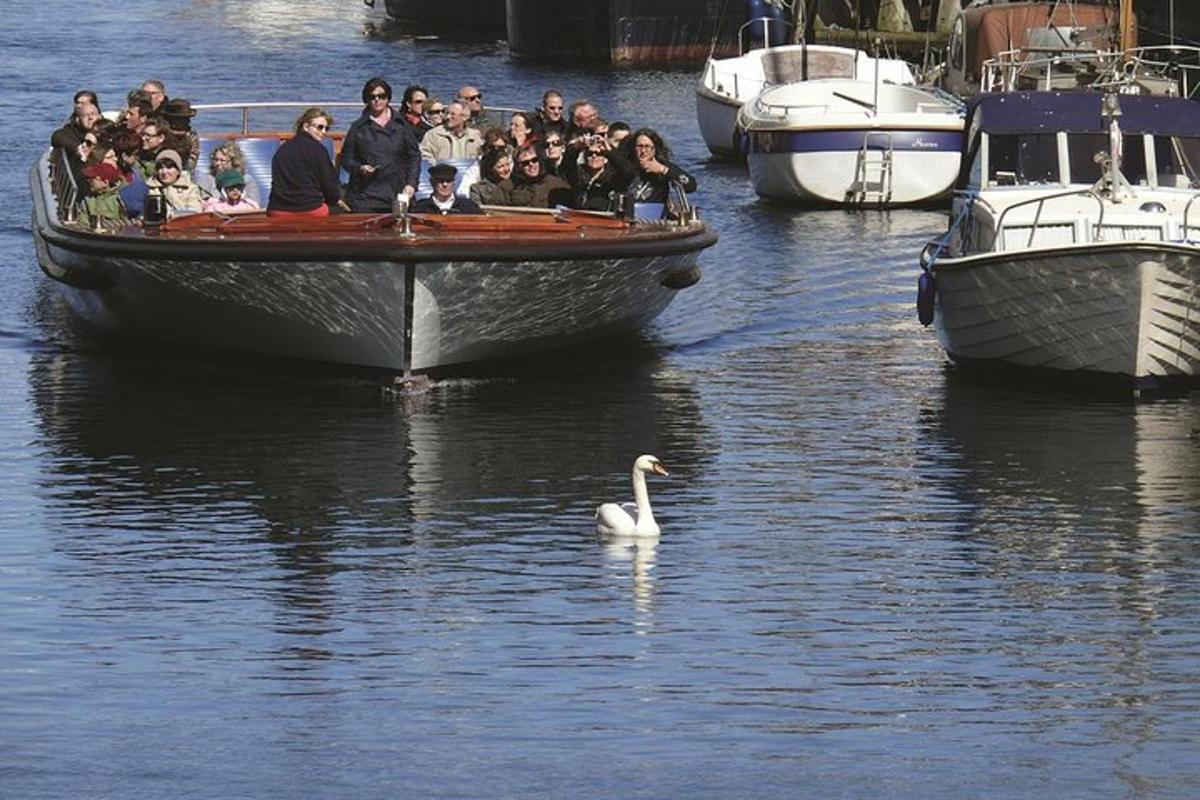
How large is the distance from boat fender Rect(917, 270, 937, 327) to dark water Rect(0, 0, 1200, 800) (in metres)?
0.49

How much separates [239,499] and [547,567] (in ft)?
9.57

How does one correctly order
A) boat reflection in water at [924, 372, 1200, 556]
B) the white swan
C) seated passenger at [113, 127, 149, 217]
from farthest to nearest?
seated passenger at [113, 127, 149, 217] → boat reflection in water at [924, 372, 1200, 556] → the white swan

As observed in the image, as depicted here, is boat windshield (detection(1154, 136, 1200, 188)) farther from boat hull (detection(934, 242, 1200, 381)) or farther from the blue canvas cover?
boat hull (detection(934, 242, 1200, 381))

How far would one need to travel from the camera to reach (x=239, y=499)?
702 inches

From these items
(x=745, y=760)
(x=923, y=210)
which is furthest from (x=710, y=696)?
(x=923, y=210)

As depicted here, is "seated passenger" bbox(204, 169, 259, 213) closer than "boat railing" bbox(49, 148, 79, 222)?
Yes

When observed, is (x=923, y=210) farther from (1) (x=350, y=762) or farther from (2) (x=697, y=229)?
(1) (x=350, y=762)

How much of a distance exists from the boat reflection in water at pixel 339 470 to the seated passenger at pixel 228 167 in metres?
1.59

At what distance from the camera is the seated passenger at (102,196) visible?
890 inches

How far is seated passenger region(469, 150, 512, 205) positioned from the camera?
22.9 m

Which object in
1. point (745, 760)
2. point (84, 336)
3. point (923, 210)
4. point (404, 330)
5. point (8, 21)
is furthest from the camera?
point (8, 21)

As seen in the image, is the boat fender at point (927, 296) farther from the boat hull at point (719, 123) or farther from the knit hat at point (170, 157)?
the boat hull at point (719, 123)

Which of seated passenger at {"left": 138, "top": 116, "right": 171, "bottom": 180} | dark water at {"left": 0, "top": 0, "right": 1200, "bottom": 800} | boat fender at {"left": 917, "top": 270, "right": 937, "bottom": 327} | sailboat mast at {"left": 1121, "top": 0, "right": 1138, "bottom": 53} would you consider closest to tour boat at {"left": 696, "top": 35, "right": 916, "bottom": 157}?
sailboat mast at {"left": 1121, "top": 0, "right": 1138, "bottom": 53}

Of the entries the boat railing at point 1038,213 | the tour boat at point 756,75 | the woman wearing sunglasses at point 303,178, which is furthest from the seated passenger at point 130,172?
the tour boat at point 756,75
